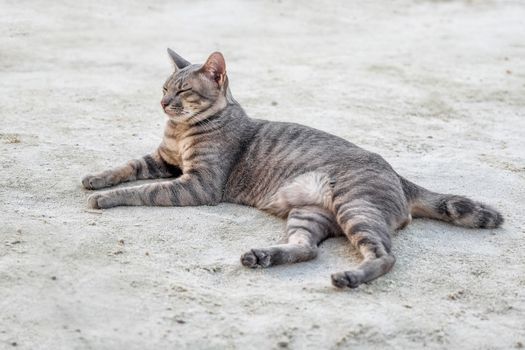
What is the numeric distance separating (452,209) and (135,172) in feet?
6.68

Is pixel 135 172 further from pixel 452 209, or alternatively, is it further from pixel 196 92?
pixel 452 209

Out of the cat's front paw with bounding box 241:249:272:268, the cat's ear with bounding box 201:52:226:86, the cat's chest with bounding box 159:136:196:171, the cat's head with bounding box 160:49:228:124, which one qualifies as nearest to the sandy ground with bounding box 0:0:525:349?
the cat's front paw with bounding box 241:249:272:268

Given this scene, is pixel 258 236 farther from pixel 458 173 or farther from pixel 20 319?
pixel 458 173

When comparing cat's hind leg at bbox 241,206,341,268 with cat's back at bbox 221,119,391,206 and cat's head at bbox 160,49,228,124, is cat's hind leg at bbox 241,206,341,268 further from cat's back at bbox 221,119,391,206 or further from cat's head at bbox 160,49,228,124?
cat's head at bbox 160,49,228,124

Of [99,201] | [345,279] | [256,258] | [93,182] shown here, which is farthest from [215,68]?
[345,279]

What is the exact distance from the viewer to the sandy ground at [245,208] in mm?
3668

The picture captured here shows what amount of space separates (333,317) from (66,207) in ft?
6.41

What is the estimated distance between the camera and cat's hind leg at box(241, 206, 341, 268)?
13.9 ft

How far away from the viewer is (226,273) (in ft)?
13.6

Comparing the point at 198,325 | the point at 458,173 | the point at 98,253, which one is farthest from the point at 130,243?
the point at 458,173

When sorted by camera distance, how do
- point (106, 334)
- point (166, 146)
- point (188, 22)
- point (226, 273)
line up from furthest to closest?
point (188, 22)
point (166, 146)
point (226, 273)
point (106, 334)

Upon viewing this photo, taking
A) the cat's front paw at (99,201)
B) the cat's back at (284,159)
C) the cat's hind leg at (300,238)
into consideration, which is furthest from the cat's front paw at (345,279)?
the cat's front paw at (99,201)

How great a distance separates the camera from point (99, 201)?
193 inches

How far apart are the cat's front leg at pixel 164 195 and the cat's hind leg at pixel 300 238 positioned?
1.95ft
